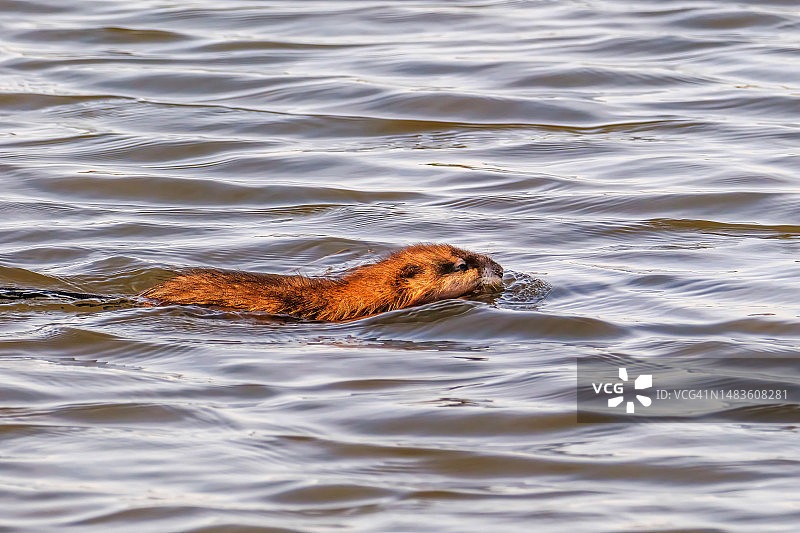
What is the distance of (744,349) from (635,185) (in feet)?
11.3

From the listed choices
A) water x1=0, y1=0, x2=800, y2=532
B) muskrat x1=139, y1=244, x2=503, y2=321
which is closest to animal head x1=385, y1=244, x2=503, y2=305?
muskrat x1=139, y1=244, x2=503, y2=321

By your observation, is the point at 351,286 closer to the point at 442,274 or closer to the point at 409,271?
the point at 409,271

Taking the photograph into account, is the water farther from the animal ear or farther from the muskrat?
the animal ear

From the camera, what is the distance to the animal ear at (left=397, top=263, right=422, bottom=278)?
709 centimetres

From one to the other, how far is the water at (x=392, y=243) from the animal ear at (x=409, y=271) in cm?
25

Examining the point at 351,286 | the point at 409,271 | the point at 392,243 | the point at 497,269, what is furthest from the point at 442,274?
the point at 392,243

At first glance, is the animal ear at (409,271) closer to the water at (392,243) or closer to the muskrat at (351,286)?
the muskrat at (351,286)

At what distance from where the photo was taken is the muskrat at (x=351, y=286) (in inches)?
264

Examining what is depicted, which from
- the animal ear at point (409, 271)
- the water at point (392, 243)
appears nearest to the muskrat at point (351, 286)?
the animal ear at point (409, 271)

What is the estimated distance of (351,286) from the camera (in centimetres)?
699

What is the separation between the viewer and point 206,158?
10.5 meters

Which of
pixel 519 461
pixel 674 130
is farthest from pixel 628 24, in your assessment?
pixel 519 461

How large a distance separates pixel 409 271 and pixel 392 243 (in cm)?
127

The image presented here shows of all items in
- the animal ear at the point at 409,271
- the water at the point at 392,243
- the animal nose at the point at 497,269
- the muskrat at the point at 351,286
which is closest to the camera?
the water at the point at 392,243
